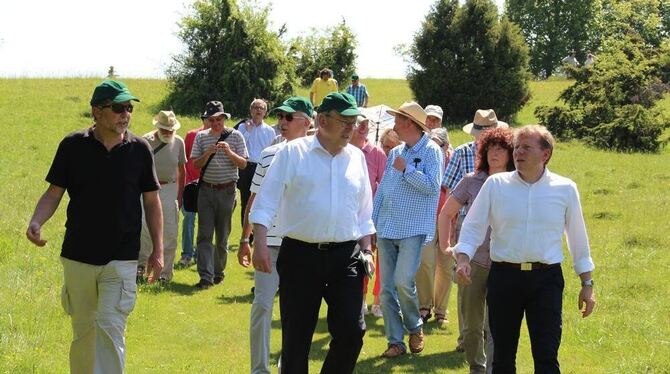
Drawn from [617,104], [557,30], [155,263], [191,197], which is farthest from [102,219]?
[557,30]

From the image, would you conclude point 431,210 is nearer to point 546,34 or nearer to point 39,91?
point 39,91

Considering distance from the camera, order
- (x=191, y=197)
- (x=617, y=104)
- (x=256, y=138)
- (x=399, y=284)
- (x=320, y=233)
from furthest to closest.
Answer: (x=617, y=104)
(x=256, y=138)
(x=191, y=197)
(x=399, y=284)
(x=320, y=233)

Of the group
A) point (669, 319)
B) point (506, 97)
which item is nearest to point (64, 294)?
point (669, 319)

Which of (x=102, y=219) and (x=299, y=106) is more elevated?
(x=299, y=106)

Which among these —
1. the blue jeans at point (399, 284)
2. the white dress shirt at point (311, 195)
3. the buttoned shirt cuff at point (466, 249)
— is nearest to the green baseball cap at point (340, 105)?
the white dress shirt at point (311, 195)

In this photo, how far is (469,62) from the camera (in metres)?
35.9

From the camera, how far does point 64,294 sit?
714 centimetres

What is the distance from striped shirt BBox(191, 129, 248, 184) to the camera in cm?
1273

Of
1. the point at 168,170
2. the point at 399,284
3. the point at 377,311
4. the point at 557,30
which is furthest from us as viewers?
the point at 557,30

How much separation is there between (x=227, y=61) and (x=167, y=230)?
22969mm

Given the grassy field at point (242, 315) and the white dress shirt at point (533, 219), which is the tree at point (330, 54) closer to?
the grassy field at point (242, 315)

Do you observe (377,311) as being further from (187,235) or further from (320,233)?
(320,233)

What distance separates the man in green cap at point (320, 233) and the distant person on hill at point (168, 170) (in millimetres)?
5615

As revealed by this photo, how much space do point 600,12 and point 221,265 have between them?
7985 cm
